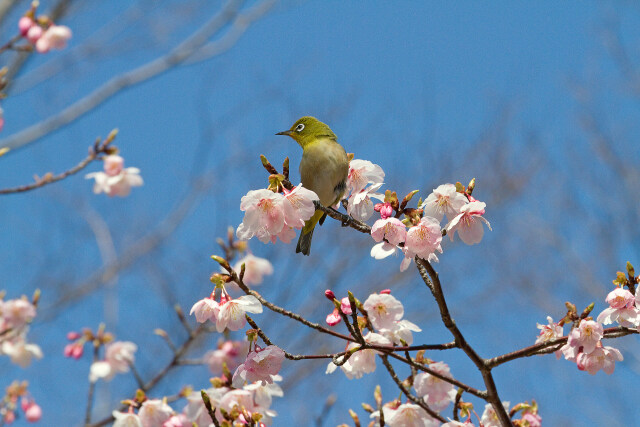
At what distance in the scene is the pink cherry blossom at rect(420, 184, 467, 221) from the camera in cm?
188

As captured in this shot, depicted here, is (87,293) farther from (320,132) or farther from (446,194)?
→ (446,194)

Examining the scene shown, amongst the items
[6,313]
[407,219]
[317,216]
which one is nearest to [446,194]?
[407,219]

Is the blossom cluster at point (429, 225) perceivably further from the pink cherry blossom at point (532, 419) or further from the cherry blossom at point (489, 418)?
the pink cherry blossom at point (532, 419)

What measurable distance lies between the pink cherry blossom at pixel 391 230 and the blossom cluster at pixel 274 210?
210 mm

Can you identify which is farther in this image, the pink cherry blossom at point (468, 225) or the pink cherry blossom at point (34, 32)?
the pink cherry blossom at point (34, 32)

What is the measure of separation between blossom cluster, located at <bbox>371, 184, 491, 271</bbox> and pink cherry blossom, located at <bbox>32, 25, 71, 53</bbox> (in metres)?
3.48

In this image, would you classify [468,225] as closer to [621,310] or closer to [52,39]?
[621,310]

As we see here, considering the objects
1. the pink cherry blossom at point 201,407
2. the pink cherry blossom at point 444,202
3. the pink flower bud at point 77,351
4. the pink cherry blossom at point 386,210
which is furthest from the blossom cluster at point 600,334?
the pink flower bud at point 77,351

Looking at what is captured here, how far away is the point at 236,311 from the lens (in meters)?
1.92

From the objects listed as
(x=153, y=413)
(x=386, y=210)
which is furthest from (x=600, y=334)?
(x=153, y=413)

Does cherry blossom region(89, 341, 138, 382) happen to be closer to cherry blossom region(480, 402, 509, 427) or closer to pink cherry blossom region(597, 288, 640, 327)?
cherry blossom region(480, 402, 509, 427)

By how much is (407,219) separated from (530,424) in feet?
3.45

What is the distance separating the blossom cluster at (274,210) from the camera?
190 centimetres

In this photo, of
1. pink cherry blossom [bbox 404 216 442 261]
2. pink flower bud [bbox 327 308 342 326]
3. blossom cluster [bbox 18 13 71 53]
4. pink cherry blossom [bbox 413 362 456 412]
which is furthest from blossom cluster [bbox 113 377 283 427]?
blossom cluster [bbox 18 13 71 53]
